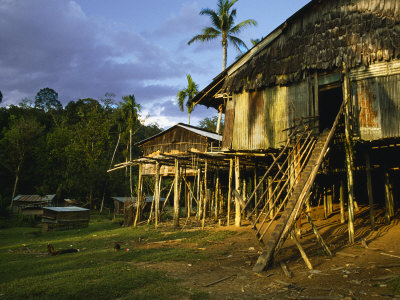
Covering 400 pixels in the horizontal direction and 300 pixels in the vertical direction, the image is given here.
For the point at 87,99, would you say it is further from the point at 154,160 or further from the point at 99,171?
the point at 154,160

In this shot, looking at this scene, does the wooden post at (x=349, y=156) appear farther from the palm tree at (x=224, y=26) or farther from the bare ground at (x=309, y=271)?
the palm tree at (x=224, y=26)

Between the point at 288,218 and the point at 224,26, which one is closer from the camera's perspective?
the point at 288,218

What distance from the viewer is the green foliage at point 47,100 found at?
5572 centimetres

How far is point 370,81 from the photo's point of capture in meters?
11.5

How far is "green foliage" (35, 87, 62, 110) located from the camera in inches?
2194

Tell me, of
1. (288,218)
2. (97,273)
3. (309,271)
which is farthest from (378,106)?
(97,273)

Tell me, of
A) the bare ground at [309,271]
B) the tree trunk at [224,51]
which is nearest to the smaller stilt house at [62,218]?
the bare ground at [309,271]

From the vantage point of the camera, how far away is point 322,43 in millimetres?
12578

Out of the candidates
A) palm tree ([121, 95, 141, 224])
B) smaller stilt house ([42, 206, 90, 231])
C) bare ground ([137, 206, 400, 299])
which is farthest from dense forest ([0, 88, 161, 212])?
bare ground ([137, 206, 400, 299])

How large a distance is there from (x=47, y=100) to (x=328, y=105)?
53.6 metres

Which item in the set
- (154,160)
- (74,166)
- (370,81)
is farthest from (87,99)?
(370,81)

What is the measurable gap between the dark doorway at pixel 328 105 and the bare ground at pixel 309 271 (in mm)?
7539

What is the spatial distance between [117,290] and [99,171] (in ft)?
117

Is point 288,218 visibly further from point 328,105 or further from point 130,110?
point 130,110
